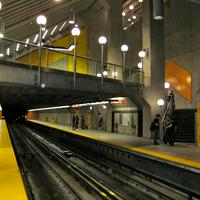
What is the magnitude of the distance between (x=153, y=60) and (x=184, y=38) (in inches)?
194

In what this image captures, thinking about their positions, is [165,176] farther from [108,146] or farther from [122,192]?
[108,146]

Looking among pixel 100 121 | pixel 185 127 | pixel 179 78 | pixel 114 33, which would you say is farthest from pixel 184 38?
pixel 100 121

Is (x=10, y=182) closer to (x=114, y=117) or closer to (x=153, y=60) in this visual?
(x=153, y=60)

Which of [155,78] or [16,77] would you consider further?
[155,78]

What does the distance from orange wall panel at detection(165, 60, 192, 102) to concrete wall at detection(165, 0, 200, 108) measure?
0.31 m

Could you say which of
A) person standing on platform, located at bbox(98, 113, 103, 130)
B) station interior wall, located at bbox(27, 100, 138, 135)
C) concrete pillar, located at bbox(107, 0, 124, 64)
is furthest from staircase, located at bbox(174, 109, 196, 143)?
person standing on platform, located at bbox(98, 113, 103, 130)

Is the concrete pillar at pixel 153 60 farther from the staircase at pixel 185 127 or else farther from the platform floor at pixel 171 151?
the platform floor at pixel 171 151

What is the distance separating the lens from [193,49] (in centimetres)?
1792

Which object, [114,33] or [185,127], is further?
[114,33]

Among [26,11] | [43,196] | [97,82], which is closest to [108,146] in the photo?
[97,82]

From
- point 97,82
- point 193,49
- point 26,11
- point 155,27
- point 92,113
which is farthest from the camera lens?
point 92,113

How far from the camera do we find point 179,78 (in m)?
19.4

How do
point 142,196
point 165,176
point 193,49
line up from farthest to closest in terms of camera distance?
point 193,49 → point 165,176 → point 142,196

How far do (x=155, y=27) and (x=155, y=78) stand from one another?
3.61 meters
